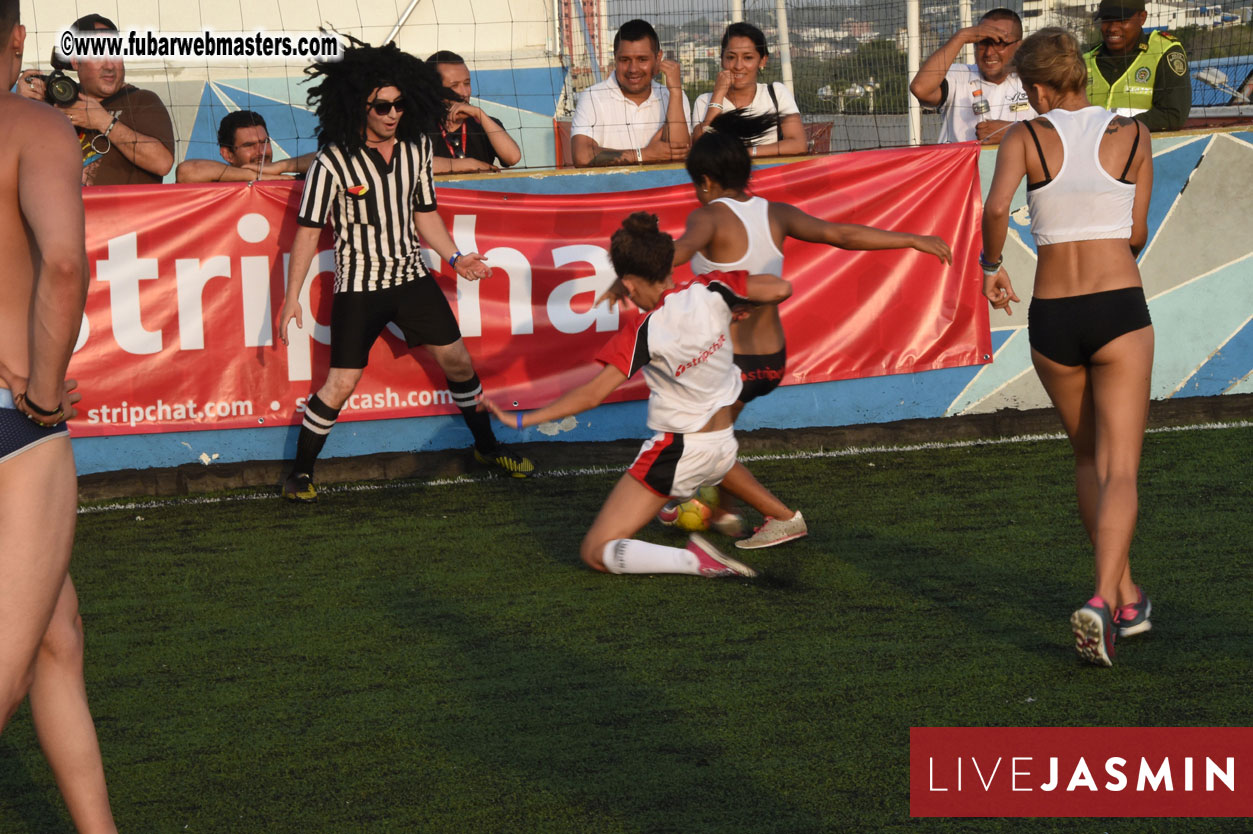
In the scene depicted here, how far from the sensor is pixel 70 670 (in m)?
3.15

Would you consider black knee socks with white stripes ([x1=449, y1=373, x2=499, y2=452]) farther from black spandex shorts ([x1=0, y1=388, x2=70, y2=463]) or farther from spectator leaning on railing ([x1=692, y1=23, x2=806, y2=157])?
black spandex shorts ([x1=0, y1=388, x2=70, y2=463])

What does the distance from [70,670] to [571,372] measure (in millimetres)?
5312

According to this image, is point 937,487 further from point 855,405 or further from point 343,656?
point 343,656

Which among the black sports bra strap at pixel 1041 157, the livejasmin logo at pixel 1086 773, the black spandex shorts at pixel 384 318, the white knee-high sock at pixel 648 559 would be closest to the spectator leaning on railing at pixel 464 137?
the black spandex shorts at pixel 384 318

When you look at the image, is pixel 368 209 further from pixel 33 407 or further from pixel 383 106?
pixel 33 407

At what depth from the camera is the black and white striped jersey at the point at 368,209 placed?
732 centimetres

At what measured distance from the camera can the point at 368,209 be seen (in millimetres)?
7348

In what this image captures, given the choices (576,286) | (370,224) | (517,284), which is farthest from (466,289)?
(370,224)

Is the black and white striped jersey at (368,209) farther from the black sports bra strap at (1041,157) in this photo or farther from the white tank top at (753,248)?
the black sports bra strap at (1041,157)

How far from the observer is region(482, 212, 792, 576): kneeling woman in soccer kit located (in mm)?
5484

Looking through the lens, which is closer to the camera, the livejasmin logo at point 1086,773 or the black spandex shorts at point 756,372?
the livejasmin logo at point 1086,773

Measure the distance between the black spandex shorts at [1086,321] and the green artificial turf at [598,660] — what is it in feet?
3.25

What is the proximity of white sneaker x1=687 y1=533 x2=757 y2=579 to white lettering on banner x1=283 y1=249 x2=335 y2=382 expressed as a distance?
3.20 metres

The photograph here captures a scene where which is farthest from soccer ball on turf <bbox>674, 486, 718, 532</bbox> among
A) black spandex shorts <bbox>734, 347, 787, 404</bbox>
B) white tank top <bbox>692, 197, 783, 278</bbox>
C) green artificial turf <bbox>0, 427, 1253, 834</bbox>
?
white tank top <bbox>692, 197, 783, 278</bbox>
